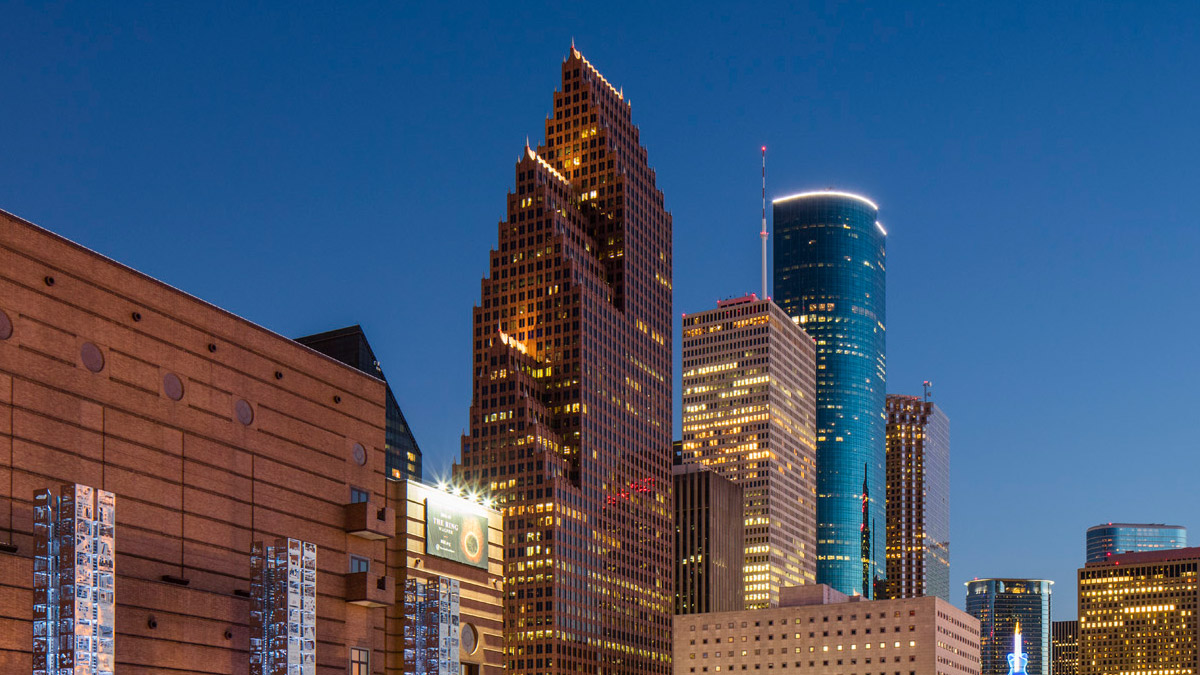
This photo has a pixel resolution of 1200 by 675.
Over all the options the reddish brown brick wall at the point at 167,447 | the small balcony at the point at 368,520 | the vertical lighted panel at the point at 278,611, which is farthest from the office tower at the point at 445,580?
the vertical lighted panel at the point at 278,611

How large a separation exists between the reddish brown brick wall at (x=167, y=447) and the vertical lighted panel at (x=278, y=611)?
5.14 feet

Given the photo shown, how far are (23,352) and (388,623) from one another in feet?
111

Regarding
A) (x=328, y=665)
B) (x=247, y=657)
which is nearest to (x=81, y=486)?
(x=247, y=657)

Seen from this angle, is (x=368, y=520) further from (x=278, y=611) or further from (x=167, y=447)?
(x=167, y=447)

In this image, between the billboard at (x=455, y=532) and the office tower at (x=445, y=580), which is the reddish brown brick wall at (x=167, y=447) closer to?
the office tower at (x=445, y=580)

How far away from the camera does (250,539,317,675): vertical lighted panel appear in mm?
78312

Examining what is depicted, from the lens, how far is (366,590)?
292 ft

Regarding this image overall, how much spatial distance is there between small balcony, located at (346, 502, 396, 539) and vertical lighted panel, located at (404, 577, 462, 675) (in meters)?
4.14

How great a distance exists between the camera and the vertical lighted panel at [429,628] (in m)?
91.9

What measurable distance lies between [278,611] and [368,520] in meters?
12.1

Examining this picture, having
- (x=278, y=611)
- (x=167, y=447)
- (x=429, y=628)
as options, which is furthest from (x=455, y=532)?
(x=167, y=447)

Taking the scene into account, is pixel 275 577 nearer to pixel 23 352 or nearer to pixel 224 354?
pixel 224 354

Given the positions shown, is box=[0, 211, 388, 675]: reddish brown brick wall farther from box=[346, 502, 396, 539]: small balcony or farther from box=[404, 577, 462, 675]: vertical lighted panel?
box=[404, 577, 462, 675]: vertical lighted panel

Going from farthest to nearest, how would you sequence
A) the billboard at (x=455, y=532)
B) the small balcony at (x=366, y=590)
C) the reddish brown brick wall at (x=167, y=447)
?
1. the billboard at (x=455, y=532)
2. the small balcony at (x=366, y=590)
3. the reddish brown brick wall at (x=167, y=447)
